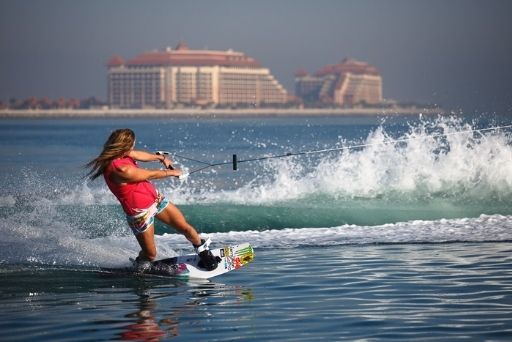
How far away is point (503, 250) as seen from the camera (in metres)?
12.0

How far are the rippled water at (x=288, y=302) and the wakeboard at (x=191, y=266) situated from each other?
0.40ft

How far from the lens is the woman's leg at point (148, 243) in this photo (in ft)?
33.2

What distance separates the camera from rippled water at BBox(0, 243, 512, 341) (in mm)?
7902

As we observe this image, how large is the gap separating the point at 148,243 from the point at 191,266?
1.67 ft

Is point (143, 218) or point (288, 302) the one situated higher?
point (143, 218)

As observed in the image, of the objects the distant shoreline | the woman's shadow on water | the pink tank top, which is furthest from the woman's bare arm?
the distant shoreline

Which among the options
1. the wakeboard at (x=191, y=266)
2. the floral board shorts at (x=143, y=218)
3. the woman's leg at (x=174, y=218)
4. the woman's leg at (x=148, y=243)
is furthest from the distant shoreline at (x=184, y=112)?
the floral board shorts at (x=143, y=218)

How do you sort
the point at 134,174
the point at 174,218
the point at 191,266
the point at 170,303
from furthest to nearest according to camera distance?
the point at 191,266, the point at 174,218, the point at 134,174, the point at 170,303

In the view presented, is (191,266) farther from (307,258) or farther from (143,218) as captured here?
(307,258)

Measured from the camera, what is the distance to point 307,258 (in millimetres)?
11758

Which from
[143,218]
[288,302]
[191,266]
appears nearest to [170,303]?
[288,302]

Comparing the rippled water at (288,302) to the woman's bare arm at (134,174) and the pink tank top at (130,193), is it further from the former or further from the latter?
the woman's bare arm at (134,174)

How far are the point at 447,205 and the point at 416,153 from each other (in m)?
2.71

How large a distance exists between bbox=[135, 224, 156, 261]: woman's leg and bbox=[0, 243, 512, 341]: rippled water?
25cm
